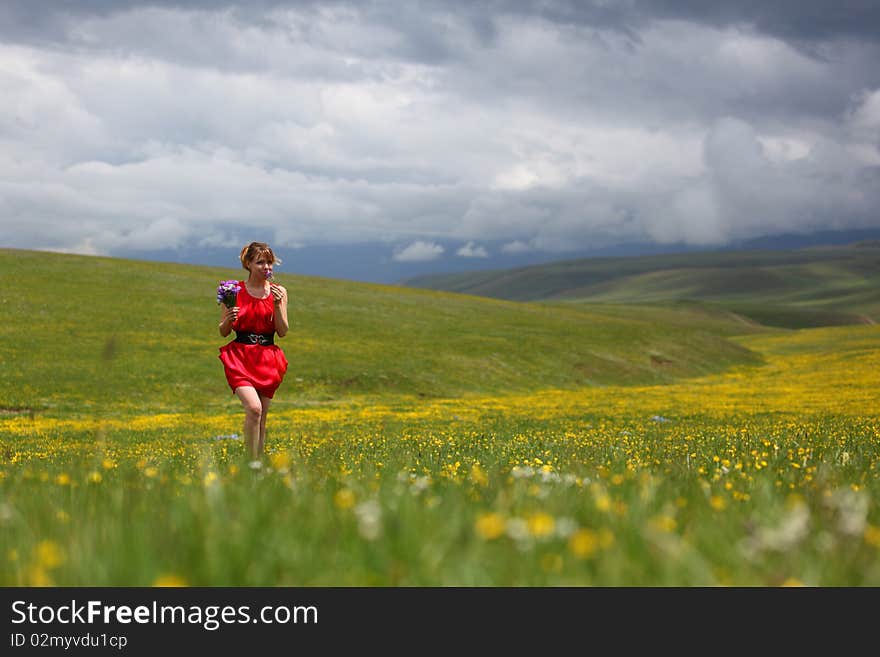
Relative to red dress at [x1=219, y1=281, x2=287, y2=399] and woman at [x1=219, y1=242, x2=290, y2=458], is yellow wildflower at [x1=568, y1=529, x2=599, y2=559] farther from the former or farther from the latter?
red dress at [x1=219, y1=281, x2=287, y2=399]

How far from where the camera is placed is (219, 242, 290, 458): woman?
1194 cm

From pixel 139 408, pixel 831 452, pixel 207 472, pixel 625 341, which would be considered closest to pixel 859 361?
pixel 625 341

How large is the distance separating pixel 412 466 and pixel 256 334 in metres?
5.62

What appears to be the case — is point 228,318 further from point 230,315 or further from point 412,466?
point 412,466

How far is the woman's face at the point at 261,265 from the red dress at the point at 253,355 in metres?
0.59

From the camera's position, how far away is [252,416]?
1161 centimetres

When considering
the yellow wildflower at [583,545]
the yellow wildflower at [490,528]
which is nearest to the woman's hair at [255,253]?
the yellow wildflower at [490,528]

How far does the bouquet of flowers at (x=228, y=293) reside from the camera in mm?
12133

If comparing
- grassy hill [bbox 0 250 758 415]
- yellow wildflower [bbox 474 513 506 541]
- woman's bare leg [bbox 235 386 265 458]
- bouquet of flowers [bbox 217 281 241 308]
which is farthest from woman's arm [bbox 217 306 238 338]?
grassy hill [bbox 0 250 758 415]

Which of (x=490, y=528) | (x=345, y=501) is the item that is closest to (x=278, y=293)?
(x=345, y=501)

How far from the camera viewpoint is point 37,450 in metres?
18.1

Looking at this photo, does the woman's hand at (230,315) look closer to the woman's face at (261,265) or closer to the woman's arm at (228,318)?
the woman's arm at (228,318)

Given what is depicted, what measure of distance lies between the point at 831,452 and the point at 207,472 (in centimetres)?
728
